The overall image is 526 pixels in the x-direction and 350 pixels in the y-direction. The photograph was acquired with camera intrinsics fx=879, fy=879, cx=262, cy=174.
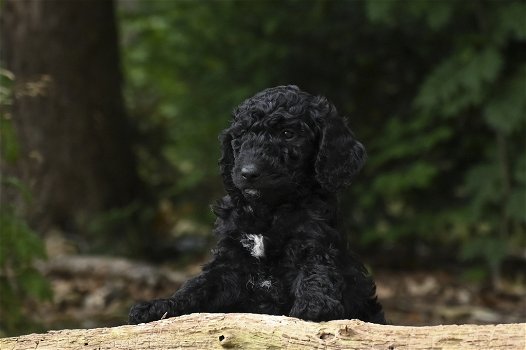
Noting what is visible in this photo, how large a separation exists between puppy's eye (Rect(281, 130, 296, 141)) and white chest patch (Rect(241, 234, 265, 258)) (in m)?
0.43

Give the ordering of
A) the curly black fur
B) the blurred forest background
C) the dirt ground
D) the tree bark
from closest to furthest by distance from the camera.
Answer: the tree bark
the curly black fur
the dirt ground
the blurred forest background

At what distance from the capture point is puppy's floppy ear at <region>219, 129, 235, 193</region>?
152 inches

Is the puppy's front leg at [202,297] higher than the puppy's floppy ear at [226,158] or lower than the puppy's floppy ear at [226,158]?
lower

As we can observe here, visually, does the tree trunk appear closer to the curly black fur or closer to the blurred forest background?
the blurred forest background

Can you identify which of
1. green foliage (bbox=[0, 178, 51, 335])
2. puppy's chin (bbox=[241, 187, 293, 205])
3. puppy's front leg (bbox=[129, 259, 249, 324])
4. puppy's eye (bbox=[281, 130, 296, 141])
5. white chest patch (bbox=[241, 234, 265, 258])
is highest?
puppy's eye (bbox=[281, 130, 296, 141])

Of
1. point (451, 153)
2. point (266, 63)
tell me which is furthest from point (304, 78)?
point (451, 153)

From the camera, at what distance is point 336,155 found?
12.3ft

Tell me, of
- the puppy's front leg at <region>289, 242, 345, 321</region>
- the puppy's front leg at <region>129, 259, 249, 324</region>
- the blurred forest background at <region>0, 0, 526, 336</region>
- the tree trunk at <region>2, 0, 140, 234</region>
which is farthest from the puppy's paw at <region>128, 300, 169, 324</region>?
the tree trunk at <region>2, 0, 140, 234</region>

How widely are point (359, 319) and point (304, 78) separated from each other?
6.96 metres

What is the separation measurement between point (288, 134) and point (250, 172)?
A: 31 cm

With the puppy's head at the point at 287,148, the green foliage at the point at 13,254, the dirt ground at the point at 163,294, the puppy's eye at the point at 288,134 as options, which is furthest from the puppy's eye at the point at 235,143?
the dirt ground at the point at 163,294

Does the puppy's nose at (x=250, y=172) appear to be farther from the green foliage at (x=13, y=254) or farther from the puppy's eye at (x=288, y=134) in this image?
the green foliage at (x=13, y=254)

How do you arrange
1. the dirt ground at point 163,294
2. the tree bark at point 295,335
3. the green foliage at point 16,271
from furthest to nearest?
the dirt ground at point 163,294 → the green foliage at point 16,271 → the tree bark at point 295,335

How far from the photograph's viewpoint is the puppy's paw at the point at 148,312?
3617 mm
